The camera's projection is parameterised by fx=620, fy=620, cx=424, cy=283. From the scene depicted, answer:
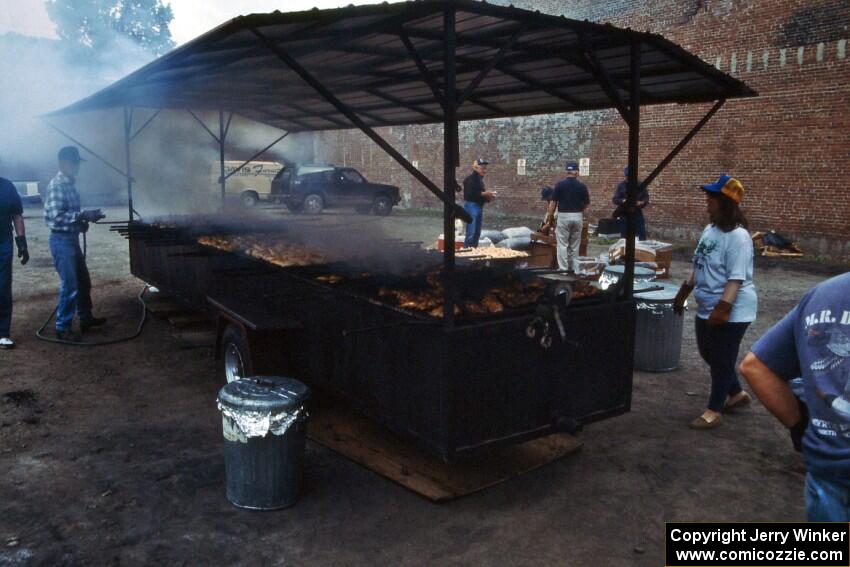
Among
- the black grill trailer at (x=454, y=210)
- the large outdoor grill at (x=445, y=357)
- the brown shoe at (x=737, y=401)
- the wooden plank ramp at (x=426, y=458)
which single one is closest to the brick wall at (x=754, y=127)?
the black grill trailer at (x=454, y=210)

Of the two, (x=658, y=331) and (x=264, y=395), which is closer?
(x=264, y=395)

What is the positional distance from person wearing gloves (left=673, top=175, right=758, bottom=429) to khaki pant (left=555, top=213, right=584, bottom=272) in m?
5.83

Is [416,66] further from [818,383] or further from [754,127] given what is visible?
[754,127]

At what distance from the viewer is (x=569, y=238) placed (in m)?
11.2

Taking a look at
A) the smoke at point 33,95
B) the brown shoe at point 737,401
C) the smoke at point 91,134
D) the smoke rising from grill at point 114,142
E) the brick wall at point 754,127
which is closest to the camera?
the brown shoe at point 737,401

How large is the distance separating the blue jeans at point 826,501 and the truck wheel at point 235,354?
4320 mm

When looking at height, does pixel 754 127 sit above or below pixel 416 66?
above

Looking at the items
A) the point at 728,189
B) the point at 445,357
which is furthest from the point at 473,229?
the point at 445,357

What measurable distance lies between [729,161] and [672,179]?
5.40 ft

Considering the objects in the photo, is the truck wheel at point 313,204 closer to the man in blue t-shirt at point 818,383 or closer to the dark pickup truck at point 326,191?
the dark pickup truck at point 326,191

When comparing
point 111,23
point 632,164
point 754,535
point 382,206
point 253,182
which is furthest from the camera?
point 111,23

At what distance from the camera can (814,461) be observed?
2018 mm

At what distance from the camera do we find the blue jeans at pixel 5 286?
284 inches

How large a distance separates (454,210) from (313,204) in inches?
851
